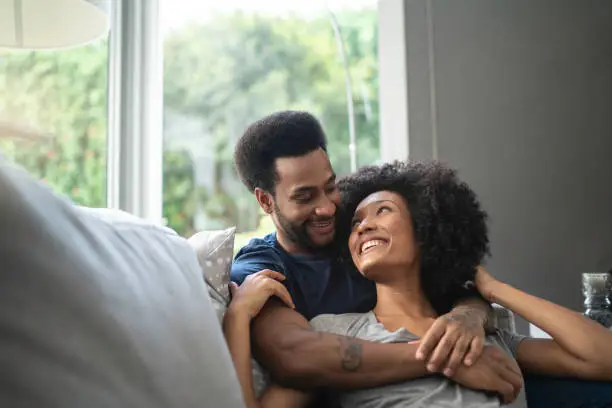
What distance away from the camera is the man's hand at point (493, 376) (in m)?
1.22

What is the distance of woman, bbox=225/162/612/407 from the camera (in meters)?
1.24

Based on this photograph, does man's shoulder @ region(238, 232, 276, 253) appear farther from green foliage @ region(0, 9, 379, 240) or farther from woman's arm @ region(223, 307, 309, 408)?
green foliage @ region(0, 9, 379, 240)

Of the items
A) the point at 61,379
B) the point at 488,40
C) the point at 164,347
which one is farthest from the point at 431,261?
the point at 488,40

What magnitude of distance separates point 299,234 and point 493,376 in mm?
564

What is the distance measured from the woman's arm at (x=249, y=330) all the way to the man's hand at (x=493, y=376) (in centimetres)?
31

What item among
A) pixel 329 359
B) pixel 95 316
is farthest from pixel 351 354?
pixel 95 316

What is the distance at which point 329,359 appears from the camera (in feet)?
4.01

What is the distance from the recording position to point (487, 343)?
1334 millimetres

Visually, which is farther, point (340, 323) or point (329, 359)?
point (340, 323)

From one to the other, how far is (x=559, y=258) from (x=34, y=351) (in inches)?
85.6

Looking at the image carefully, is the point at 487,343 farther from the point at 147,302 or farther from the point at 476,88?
the point at 476,88

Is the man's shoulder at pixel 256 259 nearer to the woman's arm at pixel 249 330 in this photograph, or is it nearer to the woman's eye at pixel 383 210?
the woman's arm at pixel 249 330

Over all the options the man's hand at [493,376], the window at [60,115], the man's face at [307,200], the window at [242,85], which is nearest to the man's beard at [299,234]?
the man's face at [307,200]

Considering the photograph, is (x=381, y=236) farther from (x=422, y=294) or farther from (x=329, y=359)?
(x=329, y=359)
